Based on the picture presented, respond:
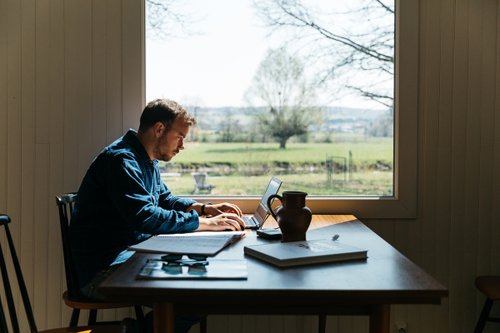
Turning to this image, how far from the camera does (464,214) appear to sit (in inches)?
116

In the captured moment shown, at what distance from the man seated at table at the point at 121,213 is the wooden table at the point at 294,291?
419mm

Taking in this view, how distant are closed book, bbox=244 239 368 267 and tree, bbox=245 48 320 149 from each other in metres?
1.28

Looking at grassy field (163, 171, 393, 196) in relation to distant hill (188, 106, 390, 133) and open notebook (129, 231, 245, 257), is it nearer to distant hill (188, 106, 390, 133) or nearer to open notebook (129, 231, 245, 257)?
distant hill (188, 106, 390, 133)

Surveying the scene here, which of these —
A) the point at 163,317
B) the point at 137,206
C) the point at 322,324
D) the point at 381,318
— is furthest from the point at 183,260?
the point at 322,324

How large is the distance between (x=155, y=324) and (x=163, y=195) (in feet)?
4.07

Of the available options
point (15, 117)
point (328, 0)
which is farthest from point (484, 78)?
point (15, 117)

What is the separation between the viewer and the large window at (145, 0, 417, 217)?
119 inches

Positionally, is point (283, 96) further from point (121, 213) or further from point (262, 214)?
point (121, 213)

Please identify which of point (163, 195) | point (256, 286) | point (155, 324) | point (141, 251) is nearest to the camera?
point (256, 286)

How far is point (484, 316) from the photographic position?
271 cm

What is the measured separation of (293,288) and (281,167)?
168 centimetres

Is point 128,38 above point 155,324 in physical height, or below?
above

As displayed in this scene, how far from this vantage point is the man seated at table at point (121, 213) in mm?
2143

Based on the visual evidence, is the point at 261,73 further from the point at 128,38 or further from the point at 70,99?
the point at 70,99
